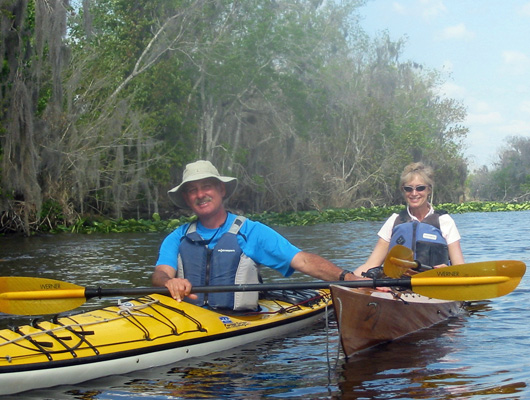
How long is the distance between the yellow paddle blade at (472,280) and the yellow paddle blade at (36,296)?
238 centimetres

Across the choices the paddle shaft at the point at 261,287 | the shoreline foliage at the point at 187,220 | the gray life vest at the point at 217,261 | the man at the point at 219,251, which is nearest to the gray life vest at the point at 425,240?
the man at the point at 219,251

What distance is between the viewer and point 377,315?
5.28 metres

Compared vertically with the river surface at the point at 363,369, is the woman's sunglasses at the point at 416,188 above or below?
above

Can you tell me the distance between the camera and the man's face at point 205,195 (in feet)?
16.8

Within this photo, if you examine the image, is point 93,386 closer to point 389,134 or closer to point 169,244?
point 169,244

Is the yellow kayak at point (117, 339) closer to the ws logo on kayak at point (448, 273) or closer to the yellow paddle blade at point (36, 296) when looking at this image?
the yellow paddle blade at point (36, 296)

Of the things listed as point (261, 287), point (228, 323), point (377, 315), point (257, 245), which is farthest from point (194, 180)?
point (377, 315)

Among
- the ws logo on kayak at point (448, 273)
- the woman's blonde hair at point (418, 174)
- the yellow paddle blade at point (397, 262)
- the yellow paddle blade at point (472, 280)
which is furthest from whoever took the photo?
the woman's blonde hair at point (418, 174)

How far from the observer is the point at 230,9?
28938 millimetres

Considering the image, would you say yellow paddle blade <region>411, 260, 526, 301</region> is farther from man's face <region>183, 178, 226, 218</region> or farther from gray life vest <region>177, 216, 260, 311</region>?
man's face <region>183, 178, 226, 218</region>

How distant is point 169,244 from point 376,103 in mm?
36010

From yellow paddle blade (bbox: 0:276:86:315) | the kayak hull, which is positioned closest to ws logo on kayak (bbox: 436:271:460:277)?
the kayak hull

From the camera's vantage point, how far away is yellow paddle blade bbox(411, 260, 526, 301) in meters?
4.71

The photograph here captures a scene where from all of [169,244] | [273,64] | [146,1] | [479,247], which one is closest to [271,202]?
[273,64]
